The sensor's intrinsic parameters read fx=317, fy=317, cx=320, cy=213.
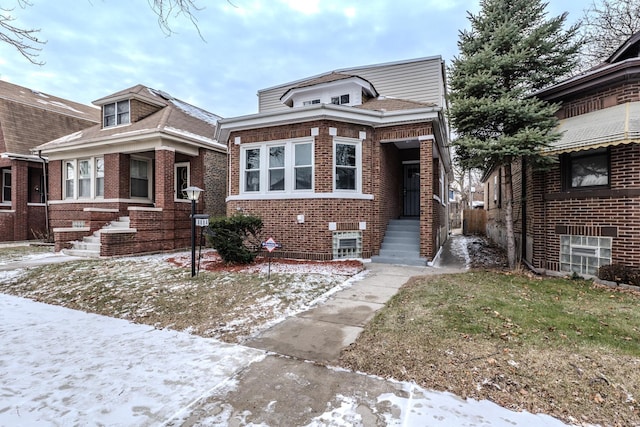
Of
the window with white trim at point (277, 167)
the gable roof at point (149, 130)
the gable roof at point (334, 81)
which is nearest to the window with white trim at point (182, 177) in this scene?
the gable roof at point (149, 130)

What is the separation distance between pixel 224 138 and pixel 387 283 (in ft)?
26.4

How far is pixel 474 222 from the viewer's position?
2316 cm

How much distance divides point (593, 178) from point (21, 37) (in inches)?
412

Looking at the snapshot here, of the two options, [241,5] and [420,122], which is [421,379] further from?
[420,122]

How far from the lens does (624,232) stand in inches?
255

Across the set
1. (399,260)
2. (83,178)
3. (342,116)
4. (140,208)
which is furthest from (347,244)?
(83,178)

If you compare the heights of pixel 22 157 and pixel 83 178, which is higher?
pixel 22 157

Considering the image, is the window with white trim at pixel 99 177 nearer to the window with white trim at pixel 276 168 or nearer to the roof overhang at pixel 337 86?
the roof overhang at pixel 337 86

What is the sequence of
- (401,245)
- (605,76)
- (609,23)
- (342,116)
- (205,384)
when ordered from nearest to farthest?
(205,384) < (605,76) < (342,116) < (401,245) < (609,23)

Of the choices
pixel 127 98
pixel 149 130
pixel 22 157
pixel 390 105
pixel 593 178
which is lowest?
pixel 593 178

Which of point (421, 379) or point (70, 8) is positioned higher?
point (70, 8)

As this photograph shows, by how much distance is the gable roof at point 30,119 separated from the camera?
16.3 metres

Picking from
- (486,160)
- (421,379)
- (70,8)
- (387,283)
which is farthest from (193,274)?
(486,160)

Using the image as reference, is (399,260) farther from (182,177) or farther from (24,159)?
(24,159)
